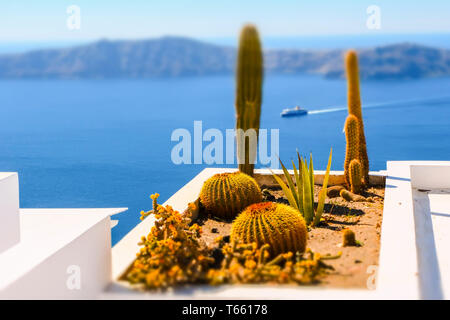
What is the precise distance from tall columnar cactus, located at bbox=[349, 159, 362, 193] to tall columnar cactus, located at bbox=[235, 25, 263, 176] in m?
1.02

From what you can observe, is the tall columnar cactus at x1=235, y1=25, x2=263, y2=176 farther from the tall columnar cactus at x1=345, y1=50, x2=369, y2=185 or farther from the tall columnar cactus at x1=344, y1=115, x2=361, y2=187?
the tall columnar cactus at x1=345, y1=50, x2=369, y2=185

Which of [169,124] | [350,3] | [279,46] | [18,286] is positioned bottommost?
[18,286]

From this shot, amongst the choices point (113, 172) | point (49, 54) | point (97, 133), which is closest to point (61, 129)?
point (97, 133)

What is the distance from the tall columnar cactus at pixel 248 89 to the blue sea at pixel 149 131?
162cm

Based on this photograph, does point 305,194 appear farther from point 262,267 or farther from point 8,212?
point 8,212

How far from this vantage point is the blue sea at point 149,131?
39.5ft

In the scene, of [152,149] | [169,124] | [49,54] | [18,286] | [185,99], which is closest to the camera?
[18,286]

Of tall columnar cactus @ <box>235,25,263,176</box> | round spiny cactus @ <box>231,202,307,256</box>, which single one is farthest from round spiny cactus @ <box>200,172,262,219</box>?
round spiny cactus @ <box>231,202,307,256</box>

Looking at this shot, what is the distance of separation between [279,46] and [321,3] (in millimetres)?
4386

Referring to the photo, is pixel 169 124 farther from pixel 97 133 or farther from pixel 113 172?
pixel 113 172

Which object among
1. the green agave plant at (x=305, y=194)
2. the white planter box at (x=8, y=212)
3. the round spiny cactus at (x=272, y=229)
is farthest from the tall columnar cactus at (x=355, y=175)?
the white planter box at (x=8, y=212)

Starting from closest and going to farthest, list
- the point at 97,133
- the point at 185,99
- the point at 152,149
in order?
1. the point at 152,149
2. the point at 97,133
3. the point at 185,99

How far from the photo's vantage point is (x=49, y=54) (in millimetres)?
54812

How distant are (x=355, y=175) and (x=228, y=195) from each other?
4.99 ft
